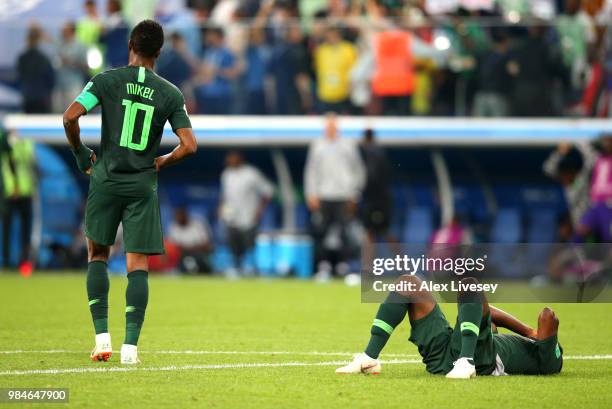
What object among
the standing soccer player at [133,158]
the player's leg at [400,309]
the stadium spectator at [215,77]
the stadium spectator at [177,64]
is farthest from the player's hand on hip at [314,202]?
the player's leg at [400,309]

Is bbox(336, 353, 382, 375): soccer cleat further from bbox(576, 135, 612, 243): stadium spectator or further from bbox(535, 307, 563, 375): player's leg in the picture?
bbox(576, 135, 612, 243): stadium spectator

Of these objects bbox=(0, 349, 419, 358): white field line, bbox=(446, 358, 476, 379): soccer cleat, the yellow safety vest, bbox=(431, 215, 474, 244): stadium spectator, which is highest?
bbox=(446, 358, 476, 379): soccer cleat

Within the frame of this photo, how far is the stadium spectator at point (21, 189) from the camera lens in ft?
71.7

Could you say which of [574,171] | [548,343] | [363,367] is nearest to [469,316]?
[548,343]

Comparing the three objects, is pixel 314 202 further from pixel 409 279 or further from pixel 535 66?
pixel 409 279

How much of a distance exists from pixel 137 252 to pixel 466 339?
7.54ft

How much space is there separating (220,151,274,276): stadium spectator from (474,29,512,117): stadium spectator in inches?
143

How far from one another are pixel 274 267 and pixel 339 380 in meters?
14.0

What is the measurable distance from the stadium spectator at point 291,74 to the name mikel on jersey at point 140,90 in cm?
1205

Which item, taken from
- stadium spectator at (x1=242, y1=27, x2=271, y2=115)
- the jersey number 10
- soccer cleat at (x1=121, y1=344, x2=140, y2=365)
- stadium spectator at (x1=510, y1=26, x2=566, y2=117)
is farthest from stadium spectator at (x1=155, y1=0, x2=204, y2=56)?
soccer cleat at (x1=121, y1=344, x2=140, y2=365)

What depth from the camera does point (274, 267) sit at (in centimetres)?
2216

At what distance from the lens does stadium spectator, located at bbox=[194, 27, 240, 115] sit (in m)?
21.0

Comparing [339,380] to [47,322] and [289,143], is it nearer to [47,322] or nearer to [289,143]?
[47,322]

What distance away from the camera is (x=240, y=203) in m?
21.2
